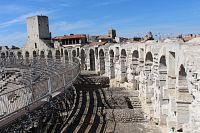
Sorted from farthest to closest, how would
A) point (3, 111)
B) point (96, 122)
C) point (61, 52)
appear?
point (61, 52)
point (96, 122)
point (3, 111)

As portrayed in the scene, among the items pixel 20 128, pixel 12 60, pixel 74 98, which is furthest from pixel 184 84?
pixel 12 60

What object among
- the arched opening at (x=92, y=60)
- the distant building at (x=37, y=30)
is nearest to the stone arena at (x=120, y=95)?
the arched opening at (x=92, y=60)

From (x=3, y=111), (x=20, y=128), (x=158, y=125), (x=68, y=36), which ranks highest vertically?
(x=68, y=36)

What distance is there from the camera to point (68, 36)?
5416cm

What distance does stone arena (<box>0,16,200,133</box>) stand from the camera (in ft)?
35.8

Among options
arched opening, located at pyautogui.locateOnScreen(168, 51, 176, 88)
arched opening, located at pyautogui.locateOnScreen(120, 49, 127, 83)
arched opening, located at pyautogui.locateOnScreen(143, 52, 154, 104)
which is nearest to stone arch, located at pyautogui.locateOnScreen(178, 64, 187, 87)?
arched opening, located at pyautogui.locateOnScreen(168, 51, 176, 88)

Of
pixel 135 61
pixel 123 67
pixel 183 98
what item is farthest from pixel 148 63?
pixel 123 67

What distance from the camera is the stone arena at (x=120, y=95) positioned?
430 inches

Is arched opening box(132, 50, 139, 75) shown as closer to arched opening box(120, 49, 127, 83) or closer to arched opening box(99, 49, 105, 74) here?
arched opening box(120, 49, 127, 83)

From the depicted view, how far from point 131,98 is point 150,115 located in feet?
15.0

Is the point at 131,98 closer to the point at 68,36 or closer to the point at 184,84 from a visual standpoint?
the point at 184,84

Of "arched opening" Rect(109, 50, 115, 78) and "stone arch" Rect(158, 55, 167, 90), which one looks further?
"arched opening" Rect(109, 50, 115, 78)

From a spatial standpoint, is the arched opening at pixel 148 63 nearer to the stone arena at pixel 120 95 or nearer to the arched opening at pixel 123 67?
the stone arena at pixel 120 95

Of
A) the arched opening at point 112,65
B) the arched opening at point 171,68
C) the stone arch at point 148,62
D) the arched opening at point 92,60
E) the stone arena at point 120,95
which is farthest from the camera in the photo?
the arched opening at point 92,60
